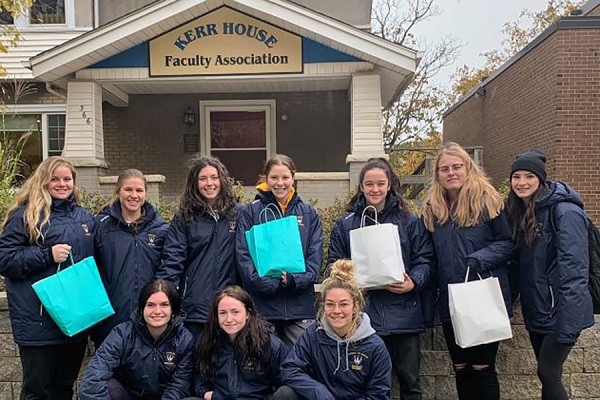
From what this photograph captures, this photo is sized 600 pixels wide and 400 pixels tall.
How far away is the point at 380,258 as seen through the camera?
3916 mm

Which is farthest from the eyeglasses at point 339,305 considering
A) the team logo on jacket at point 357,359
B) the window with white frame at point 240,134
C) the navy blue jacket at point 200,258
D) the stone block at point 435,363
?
the window with white frame at point 240,134

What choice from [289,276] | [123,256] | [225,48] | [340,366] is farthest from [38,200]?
[225,48]

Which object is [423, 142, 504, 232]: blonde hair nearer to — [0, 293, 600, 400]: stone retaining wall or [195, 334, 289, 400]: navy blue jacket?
[0, 293, 600, 400]: stone retaining wall

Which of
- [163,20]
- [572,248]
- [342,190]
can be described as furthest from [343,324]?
[163,20]

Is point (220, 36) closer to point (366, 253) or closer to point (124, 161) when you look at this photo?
point (124, 161)

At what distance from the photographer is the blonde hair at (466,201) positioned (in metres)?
3.97

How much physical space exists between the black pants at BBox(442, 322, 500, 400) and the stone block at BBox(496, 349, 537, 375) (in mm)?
780

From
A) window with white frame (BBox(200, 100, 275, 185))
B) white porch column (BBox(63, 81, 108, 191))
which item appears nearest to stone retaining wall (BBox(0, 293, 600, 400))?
white porch column (BBox(63, 81, 108, 191))

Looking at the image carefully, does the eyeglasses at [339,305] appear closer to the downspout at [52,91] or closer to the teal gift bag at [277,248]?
the teal gift bag at [277,248]

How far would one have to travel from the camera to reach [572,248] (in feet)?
11.9

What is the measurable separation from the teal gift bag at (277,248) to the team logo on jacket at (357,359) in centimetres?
65

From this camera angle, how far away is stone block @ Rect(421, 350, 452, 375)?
189 inches

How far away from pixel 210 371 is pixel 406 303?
1.38 m

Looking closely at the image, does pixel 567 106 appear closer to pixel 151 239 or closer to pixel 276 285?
pixel 276 285
